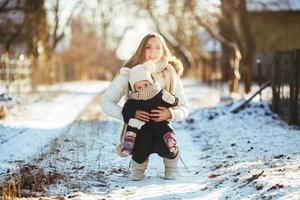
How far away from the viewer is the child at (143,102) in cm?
694

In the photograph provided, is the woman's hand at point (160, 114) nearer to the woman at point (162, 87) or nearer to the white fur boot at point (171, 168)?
the woman at point (162, 87)

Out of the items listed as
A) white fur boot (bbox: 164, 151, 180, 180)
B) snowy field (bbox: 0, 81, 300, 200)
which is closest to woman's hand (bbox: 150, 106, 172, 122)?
white fur boot (bbox: 164, 151, 180, 180)

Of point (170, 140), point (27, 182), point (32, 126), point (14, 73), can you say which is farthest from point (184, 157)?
point (14, 73)

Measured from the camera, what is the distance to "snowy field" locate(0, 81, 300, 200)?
6.45 m

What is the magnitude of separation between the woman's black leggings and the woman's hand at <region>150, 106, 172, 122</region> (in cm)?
16

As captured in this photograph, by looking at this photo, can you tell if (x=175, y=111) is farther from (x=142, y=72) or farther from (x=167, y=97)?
(x=142, y=72)

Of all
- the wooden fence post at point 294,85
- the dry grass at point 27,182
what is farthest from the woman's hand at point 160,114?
the wooden fence post at point 294,85

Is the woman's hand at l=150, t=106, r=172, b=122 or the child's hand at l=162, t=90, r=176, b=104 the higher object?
the child's hand at l=162, t=90, r=176, b=104

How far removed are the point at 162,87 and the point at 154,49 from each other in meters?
0.46

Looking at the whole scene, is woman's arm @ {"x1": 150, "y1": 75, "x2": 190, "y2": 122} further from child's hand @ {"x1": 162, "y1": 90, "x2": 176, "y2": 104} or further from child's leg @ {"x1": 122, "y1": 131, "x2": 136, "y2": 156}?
child's leg @ {"x1": 122, "y1": 131, "x2": 136, "y2": 156}

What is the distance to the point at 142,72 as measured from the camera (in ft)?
22.8

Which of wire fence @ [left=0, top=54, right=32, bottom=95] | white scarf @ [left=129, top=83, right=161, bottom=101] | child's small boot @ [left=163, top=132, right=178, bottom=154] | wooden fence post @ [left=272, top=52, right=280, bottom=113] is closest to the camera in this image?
white scarf @ [left=129, top=83, right=161, bottom=101]

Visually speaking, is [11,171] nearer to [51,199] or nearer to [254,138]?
[51,199]

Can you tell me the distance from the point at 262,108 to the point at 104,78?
1773 inches
